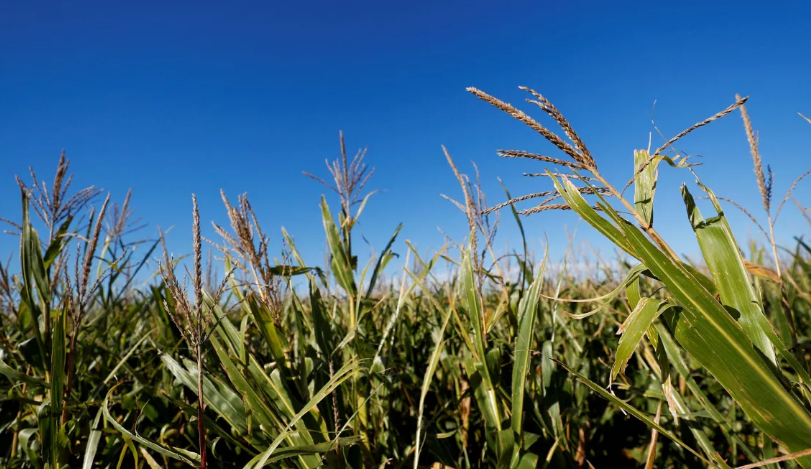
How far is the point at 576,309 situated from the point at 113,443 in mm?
2558

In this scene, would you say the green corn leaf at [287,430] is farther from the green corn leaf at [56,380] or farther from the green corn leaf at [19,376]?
the green corn leaf at [19,376]

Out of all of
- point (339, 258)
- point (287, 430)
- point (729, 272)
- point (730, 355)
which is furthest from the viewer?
point (339, 258)

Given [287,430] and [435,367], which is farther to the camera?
[435,367]

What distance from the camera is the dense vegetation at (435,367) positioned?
2.36 ft

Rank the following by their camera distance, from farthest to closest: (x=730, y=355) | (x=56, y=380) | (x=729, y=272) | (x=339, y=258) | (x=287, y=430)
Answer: (x=339, y=258) < (x=56, y=380) < (x=287, y=430) < (x=729, y=272) < (x=730, y=355)

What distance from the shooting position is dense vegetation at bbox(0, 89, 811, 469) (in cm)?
72

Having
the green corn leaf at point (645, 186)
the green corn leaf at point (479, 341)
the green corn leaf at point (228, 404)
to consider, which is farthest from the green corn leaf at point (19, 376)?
the green corn leaf at point (645, 186)

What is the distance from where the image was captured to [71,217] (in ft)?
5.57

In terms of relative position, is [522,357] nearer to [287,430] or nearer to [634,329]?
[634,329]

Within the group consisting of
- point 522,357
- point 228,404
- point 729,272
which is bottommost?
point 228,404

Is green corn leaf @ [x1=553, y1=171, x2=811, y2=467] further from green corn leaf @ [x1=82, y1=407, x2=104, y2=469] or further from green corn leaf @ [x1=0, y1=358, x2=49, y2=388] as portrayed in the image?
green corn leaf @ [x1=0, y1=358, x2=49, y2=388]

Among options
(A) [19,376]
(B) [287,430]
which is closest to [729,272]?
(B) [287,430]

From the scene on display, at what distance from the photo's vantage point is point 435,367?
1.29m

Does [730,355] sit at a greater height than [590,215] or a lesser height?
lesser
